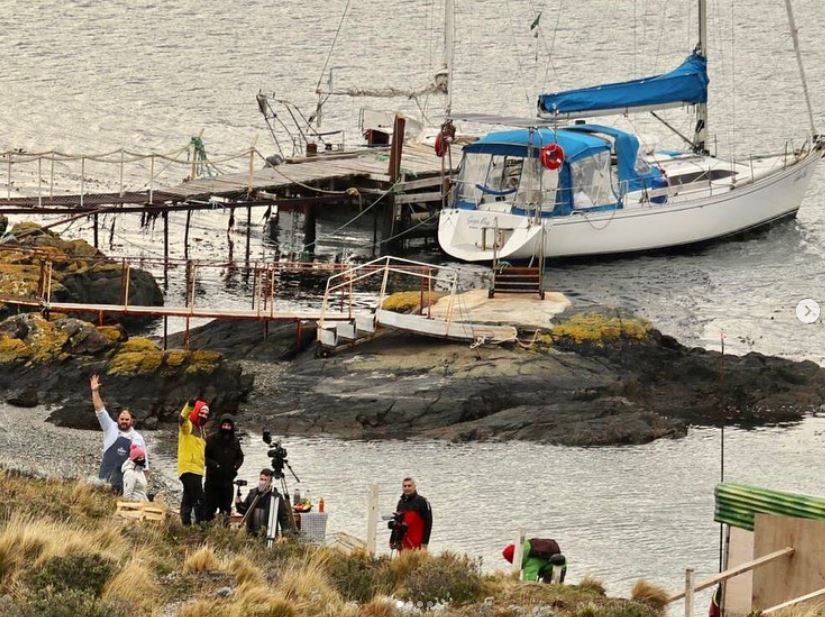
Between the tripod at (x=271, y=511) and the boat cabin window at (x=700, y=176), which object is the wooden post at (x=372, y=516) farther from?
the boat cabin window at (x=700, y=176)

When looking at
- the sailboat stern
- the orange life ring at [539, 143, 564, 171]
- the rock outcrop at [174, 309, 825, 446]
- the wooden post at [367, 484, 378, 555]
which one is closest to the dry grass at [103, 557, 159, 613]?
the wooden post at [367, 484, 378, 555]

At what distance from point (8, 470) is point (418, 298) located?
1154cm

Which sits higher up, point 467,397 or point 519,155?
point 519,155

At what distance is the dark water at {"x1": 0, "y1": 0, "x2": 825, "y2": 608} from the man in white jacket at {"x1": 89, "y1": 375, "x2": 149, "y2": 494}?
411 cm

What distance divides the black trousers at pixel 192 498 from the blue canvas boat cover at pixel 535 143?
22.2 m

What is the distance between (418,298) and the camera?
33094 mm

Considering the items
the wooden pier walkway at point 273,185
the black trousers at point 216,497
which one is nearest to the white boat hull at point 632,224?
the wooden pier walkway at point 273,185

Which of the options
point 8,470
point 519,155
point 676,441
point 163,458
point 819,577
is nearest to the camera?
point 819,577

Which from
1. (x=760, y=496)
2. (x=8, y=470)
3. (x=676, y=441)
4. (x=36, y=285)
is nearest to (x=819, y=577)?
(x=760, y=496)

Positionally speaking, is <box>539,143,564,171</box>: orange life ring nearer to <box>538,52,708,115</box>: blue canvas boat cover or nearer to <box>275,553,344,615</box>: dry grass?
<box>538,52,708,115</box>: blue canvas boat cover

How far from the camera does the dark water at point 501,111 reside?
26156 millimetres

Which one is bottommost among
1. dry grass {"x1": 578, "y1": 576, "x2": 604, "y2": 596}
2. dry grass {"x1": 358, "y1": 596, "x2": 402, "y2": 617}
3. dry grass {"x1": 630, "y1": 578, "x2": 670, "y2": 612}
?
dry grass {"x1": 630, "y1": 578, "x2": 670, "y2": 612}

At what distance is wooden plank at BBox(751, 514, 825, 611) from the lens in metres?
16.6

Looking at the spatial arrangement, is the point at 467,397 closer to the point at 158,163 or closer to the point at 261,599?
the point at 261,599
